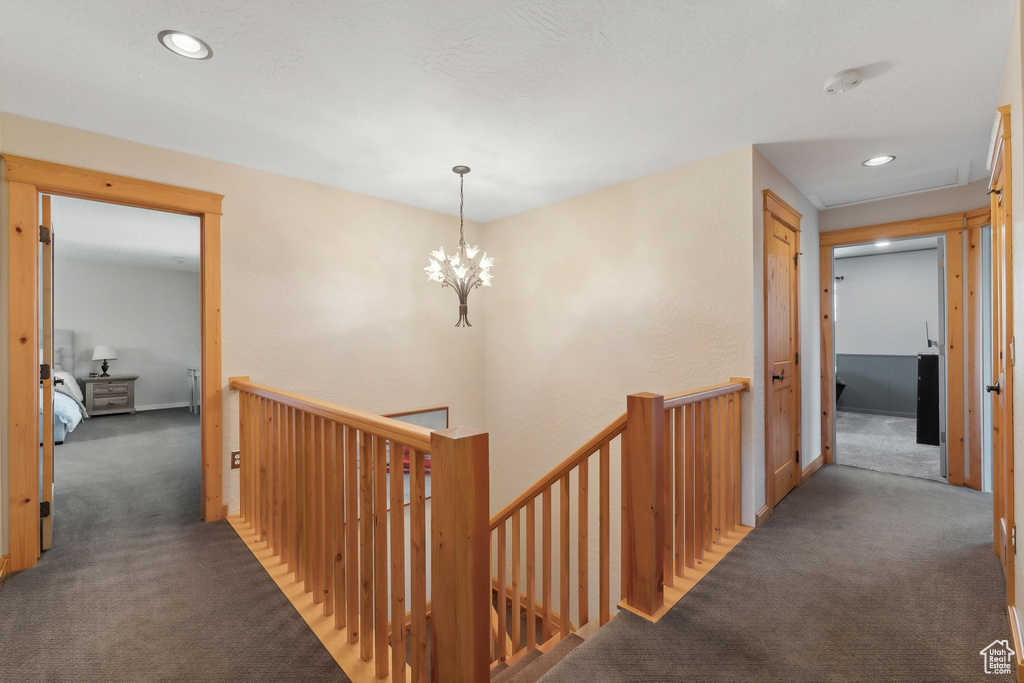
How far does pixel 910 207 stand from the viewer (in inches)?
143

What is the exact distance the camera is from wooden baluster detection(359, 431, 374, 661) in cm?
162

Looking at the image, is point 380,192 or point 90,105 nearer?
point 90,105

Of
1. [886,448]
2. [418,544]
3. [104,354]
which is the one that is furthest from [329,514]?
[104,354]

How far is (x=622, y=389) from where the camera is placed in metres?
3.47

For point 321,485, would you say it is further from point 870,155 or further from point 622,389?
point 870,155

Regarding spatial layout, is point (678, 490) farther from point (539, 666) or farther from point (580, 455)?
point (539, 666)

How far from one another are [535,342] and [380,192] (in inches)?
71.5

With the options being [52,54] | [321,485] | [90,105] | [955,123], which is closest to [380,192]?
[90,105]

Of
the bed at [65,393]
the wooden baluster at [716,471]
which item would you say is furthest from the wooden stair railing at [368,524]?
the wooden baluster at [716,471]

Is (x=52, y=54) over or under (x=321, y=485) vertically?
over

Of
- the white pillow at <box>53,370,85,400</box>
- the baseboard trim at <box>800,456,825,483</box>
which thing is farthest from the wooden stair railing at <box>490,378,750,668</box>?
the white pillow at <box>53,370,85,400</box>

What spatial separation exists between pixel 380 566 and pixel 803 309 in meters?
3.63

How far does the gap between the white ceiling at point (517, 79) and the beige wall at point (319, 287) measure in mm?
151
